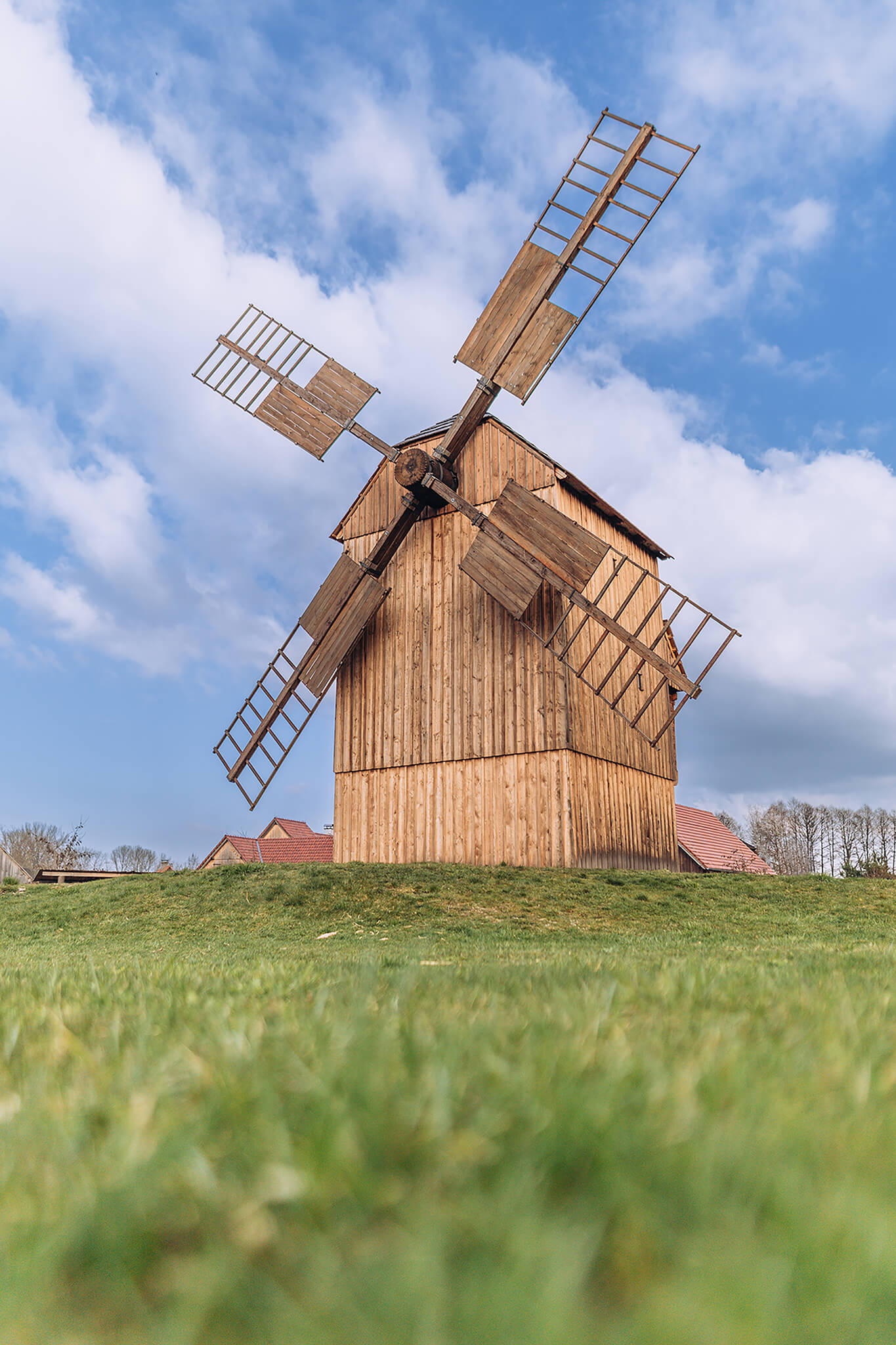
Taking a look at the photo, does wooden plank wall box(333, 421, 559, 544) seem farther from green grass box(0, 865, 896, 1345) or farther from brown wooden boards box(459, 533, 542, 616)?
green grass box(0, 865, 896, 1345)

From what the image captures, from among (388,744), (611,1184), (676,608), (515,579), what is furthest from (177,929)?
(611,1184)

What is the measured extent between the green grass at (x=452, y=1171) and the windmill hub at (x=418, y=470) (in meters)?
17.4

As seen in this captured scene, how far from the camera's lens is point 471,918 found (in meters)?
12.8

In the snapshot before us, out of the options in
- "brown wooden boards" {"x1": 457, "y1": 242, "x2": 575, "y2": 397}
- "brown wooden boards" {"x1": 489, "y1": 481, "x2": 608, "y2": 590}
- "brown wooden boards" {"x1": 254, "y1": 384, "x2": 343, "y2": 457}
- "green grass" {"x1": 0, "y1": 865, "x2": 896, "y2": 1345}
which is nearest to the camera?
"green grass" {"x1": 0, "y1": 865, "x2": 896, "y2": 1345}

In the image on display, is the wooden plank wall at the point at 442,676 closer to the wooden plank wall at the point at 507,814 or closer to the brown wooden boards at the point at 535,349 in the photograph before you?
the wooden plank wall at the point at 507,814

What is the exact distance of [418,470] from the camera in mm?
18984

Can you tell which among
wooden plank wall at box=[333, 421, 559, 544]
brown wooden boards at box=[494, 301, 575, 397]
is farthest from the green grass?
brown wooden boards at box=[494, 301, 575, 397]

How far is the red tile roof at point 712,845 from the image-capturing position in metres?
29.1

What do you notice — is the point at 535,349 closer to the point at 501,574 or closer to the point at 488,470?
the point at 488,470

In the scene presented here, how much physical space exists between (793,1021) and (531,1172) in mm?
1311

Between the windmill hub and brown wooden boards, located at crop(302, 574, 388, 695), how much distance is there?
2390mm

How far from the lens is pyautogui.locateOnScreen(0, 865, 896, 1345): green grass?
2.58 ft

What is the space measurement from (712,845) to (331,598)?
1918cm

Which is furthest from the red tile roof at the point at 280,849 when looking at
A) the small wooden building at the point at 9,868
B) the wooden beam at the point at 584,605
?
the wooden beam at the point at 584,605
